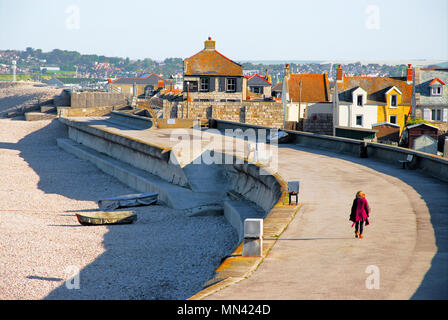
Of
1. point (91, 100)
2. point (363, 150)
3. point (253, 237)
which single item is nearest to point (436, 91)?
point (91, 100)

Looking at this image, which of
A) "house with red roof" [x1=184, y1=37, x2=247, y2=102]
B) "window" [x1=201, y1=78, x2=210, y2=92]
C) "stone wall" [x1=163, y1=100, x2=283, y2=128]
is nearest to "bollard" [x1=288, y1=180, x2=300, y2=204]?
"stone wall" [x1=163, y1=100, x2=283, y2=128]

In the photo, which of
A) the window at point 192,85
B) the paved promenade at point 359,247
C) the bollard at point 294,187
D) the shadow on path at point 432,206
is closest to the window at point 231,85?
the window at point 192,85

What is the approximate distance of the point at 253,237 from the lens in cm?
1272

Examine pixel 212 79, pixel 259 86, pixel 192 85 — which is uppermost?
pixel 259 86

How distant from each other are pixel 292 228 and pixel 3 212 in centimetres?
1593

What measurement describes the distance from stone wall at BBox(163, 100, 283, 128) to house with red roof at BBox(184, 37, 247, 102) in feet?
53.1

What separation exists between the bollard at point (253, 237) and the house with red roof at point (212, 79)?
5190cm

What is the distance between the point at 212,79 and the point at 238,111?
60.6 ft

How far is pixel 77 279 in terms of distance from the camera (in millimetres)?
16500

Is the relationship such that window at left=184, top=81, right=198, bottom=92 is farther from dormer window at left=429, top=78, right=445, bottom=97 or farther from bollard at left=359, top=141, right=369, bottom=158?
bollard at left=359, top=141, right=369, bottom=158

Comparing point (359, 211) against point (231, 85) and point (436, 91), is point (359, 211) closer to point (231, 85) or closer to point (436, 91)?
point (231, 85)

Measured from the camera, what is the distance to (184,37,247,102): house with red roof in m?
64.4

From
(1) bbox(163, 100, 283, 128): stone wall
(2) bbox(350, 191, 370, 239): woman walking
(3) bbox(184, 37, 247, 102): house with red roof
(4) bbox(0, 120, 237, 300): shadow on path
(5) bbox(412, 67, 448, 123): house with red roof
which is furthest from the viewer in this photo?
(5) bbox(412, 67, 448, 123): house with red roof

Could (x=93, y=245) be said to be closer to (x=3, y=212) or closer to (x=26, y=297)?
(x=26, y=297)
